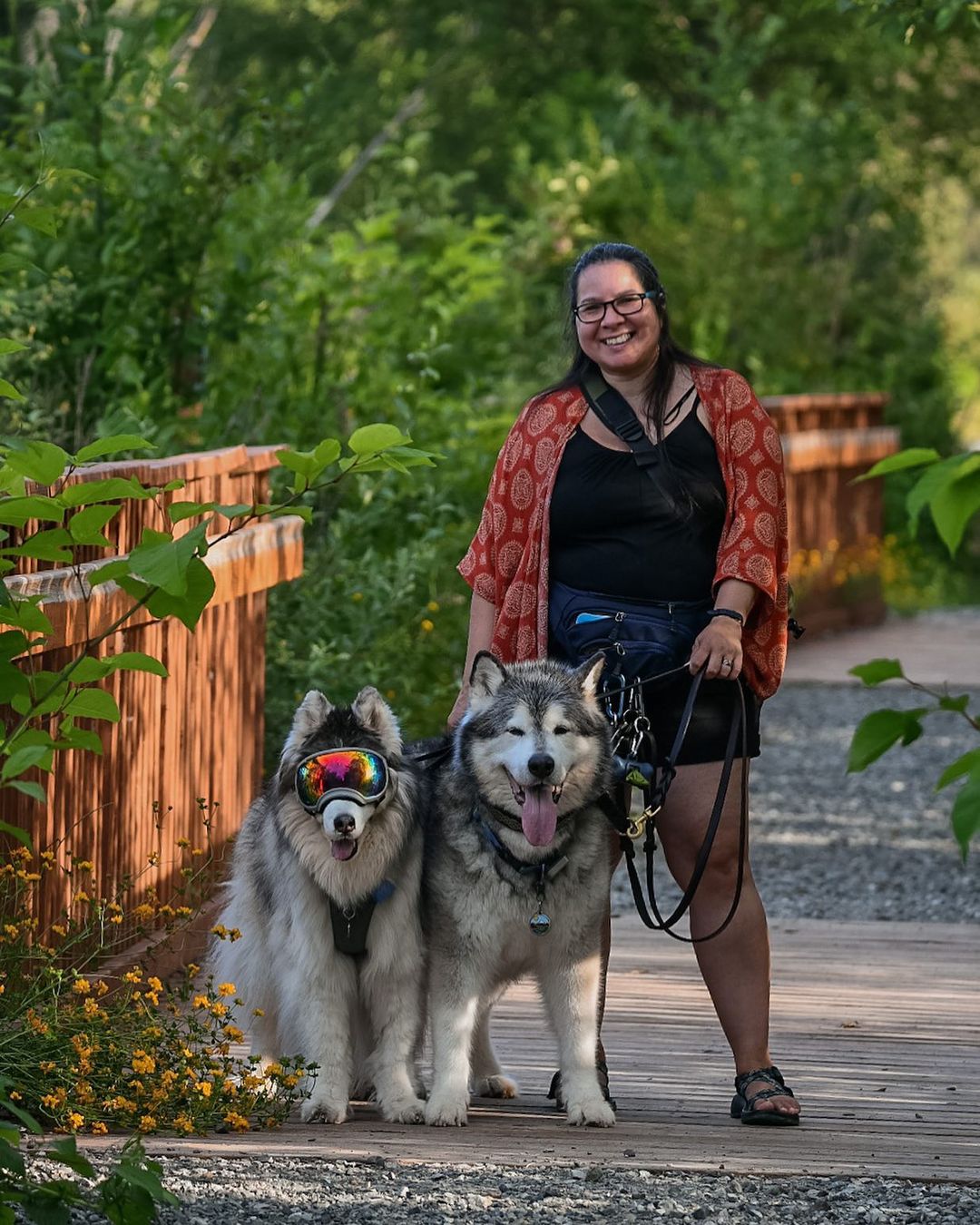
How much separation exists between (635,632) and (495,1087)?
1.21 m

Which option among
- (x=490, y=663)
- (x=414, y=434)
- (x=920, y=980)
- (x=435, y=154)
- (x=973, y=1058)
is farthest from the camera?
(x=435, y=154)

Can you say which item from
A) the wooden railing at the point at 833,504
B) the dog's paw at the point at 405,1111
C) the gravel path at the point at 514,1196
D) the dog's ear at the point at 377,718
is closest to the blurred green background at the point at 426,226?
the wooden railing at the point at 833,504

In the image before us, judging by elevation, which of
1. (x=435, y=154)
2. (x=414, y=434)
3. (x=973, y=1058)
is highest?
(x=435, y=154)

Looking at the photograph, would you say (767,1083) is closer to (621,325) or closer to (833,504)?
(621,325)

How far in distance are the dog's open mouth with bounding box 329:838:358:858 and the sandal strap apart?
107cm

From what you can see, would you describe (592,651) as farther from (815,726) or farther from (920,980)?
(815,726)

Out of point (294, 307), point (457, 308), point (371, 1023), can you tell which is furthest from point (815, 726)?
point (371, 1023)

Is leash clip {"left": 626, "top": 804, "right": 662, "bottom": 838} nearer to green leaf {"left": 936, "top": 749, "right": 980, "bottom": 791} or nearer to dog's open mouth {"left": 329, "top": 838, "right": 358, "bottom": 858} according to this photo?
dog's open mouth {"left": 329, "top": 838, "right": 358, "bottom": 858}

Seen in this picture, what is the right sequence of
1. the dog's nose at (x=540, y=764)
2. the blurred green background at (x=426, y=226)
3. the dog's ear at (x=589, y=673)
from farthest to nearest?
1. the blurred green background at (x=426, y=226)
2. the dog's ear at (x=589, y=673)
3. the dog's nose at (x=540, y=764)

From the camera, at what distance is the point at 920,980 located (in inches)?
238

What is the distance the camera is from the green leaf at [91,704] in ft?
11.6

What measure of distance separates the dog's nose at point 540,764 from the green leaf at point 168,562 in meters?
1.32

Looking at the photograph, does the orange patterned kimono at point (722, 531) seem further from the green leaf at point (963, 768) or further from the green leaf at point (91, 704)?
the green leaf at point (963, 768)

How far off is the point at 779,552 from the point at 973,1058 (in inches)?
59.6
